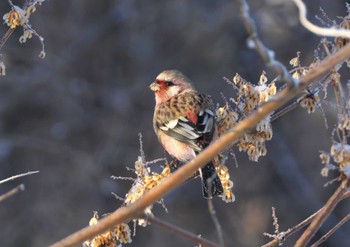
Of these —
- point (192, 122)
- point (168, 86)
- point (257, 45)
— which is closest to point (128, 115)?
point (168, 86)

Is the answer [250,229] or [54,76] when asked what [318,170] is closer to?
[250,229]

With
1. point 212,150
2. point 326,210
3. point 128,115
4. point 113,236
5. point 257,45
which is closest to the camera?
point 257,45

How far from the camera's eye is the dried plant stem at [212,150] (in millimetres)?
2334

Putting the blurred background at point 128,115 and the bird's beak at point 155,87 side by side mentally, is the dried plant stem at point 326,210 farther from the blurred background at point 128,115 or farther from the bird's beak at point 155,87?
the blurred background at point 128,115

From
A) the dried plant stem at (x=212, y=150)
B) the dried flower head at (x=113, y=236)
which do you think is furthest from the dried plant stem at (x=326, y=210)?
the dried flower head at (x=113, y=236)

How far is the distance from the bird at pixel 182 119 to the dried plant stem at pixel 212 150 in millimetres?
1840

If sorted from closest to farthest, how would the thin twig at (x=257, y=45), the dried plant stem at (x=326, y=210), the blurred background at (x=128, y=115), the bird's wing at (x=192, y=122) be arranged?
the thin twig at (x=257, y=45), the dried plant stem at (x=326, y=210), the bird's wing at (x=192, y=122), the blurred background at (x=128, y=115)

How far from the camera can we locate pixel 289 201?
33.3 feet

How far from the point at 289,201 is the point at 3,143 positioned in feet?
13.1

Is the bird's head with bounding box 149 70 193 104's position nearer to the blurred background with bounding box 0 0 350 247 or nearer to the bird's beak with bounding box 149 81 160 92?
the bird's beak with bounding box 149 81 160 92

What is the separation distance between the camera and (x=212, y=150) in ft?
7.69

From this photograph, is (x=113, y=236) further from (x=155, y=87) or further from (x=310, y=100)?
(x=155, y=87)

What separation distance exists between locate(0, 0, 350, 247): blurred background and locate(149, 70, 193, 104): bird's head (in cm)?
380

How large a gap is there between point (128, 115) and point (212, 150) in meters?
7.46
